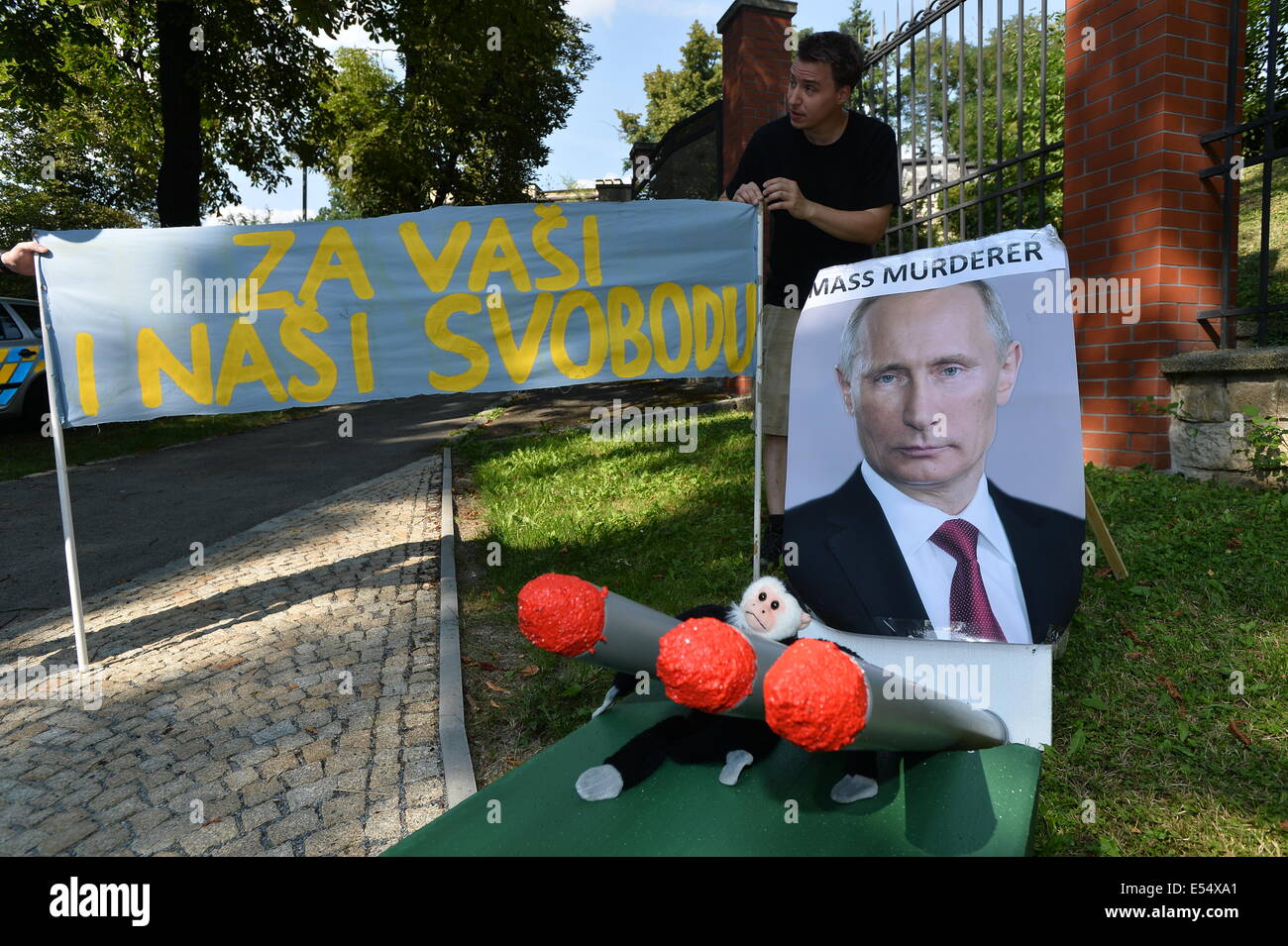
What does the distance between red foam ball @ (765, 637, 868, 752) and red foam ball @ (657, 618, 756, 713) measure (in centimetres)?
5

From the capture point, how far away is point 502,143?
92.9 ft

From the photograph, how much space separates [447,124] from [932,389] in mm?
26907

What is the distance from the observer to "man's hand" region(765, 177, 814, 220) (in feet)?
11.8

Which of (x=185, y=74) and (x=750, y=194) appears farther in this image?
(x=185, y=74)

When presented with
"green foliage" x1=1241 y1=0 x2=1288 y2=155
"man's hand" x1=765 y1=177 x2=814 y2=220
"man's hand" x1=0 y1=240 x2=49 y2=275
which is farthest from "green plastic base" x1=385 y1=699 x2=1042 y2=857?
"green foliage" x1=1241 y1=0 x2=1288 y2=155

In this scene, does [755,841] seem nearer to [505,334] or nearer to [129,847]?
[129,847]

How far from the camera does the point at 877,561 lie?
2779 millimetres

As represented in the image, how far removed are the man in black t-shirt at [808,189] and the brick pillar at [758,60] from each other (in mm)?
7146

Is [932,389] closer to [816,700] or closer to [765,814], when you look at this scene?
[765,814]

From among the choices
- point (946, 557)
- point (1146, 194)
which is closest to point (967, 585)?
point (946, 557)

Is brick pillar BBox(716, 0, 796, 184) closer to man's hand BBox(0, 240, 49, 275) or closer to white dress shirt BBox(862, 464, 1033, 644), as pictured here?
man's hand BBox(0, 240, 49, 275)
